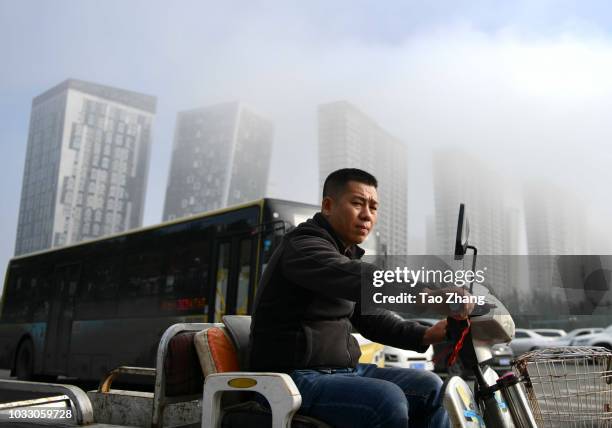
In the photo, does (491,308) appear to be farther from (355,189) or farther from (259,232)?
(259,232)

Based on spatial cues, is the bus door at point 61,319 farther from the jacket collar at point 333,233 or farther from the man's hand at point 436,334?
the man's hand at point 436,334

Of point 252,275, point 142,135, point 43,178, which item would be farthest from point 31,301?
point 142,135

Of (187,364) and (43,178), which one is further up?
(43,178)

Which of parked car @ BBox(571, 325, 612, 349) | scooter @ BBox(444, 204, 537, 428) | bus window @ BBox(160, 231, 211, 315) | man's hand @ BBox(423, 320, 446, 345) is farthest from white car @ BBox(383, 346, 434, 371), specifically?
scooter @ BBox(444, 204, 537, 428)

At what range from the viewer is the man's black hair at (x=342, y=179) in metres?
2.30

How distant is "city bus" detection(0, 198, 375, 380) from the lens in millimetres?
9391

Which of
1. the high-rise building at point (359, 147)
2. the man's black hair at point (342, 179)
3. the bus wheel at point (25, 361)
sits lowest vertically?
the bus wheel at point (25, 361)

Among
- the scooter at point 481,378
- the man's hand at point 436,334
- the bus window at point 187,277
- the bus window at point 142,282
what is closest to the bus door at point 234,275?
the bus window at point 187,277

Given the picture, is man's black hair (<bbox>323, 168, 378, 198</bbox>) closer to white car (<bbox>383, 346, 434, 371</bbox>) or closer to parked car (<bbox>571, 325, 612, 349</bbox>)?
white car (<bbox>383, 346, 434, 371</bbox>)

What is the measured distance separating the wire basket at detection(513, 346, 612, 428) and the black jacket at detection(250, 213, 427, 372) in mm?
656

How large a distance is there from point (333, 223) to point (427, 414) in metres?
0.78

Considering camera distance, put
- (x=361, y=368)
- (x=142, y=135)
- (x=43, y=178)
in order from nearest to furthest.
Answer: (x=361, y=368) → (x=43, y=178) → (x=142, y=135)

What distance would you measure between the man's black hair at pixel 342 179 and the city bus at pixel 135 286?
669 cm

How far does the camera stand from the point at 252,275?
9102 mm
